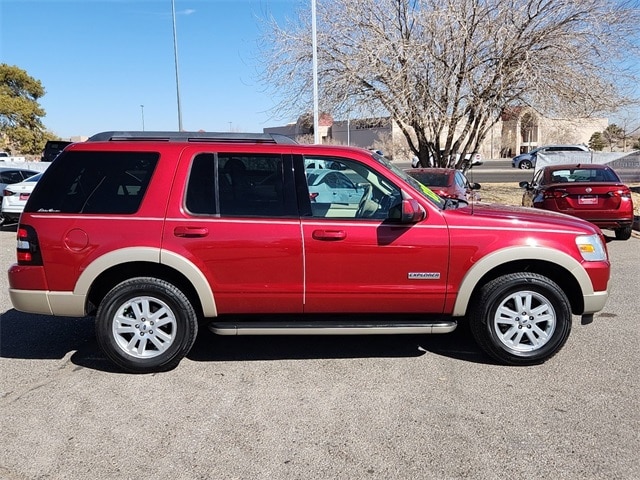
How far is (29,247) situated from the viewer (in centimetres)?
435

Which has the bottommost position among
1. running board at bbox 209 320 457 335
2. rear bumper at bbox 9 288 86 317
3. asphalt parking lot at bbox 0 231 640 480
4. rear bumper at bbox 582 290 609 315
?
asphalt parking lot at bbox 0 231 640 480

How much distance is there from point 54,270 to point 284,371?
6.61 feet

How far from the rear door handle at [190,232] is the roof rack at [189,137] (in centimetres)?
81

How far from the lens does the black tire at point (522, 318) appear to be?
14.6 ft

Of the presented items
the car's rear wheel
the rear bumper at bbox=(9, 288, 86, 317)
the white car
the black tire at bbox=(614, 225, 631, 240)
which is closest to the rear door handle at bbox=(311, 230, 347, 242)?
the rear bumper at bbox=(9, 288, 86, 317)

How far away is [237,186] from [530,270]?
8.44 feet

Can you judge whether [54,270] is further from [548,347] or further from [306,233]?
[548,347]

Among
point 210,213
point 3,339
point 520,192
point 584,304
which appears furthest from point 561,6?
point 3,339

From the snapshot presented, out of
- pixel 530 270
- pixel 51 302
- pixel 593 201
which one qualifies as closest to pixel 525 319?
pixel 530 270

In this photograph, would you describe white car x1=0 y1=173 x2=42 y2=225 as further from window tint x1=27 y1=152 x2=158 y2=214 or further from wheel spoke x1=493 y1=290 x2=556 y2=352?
wheel spoke x1=493 y1=290 x2=556 y2=352

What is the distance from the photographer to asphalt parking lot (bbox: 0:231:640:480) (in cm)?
314

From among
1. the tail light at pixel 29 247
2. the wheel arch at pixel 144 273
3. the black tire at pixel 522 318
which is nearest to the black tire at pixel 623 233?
the black tire at pixel 522 318

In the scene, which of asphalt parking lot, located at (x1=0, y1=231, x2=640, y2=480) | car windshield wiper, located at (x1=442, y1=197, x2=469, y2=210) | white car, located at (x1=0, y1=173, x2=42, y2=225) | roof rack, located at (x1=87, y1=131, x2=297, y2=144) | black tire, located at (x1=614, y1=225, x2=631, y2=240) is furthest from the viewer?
white car, located at (x1=0, y1=173, x2=42, y2=225)

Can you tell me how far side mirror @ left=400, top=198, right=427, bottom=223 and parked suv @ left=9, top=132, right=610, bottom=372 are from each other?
12 mm
